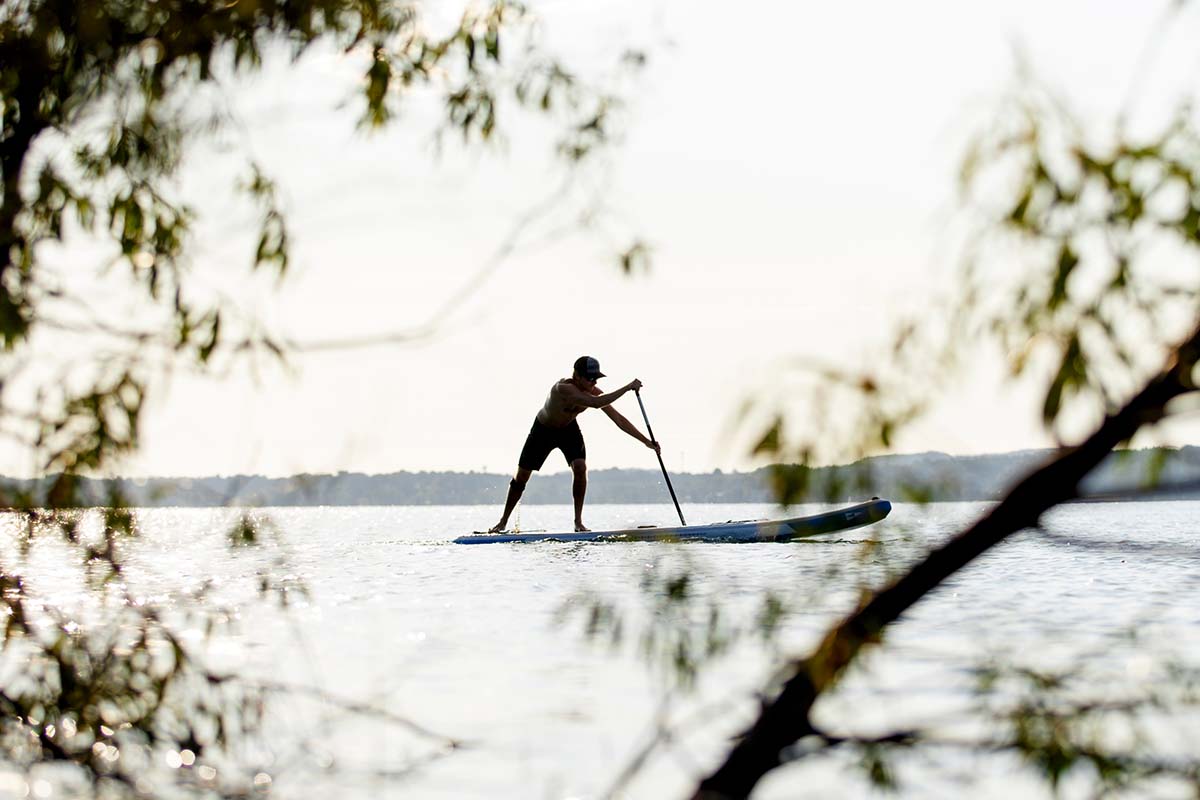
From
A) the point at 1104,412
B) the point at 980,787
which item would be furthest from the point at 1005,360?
the point at 980,787

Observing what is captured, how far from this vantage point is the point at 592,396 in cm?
1512

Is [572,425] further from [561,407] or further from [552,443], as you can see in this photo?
[561,407]

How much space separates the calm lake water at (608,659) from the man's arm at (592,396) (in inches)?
80.8

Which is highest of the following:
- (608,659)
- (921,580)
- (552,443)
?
(552,443)

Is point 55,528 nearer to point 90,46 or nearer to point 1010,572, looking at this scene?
point 90,46

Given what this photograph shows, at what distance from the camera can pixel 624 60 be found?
3760mm

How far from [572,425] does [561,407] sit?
74cm

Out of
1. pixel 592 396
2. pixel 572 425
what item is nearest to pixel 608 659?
pixel 592 396

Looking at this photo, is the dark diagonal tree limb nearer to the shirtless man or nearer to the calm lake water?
the calm lake water

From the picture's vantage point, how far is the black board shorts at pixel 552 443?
16.1m

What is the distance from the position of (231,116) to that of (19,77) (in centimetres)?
54

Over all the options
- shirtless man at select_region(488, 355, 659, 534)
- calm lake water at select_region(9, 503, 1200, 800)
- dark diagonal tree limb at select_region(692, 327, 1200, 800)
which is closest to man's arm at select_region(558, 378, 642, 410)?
shirtless man at select_region(488, 355, 659, 534)

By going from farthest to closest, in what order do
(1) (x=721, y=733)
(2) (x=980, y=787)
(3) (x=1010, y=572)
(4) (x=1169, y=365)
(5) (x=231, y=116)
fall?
(3) (x=1010, y=572) < (1) (x=721, y=733) < (2) (x=980, y=787) < (5) (x=231, y=116) < (4) (x=1169, y=365)

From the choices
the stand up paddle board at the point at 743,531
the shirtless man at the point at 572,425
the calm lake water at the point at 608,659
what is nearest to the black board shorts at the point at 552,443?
the shirtless man at the point at 572,425
